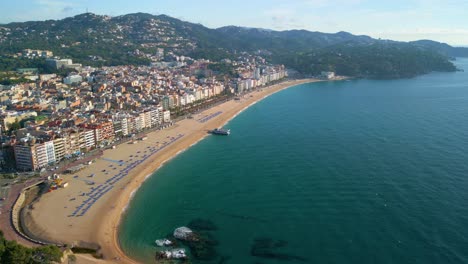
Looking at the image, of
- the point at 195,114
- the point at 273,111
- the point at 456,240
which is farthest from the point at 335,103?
the point at 456,240

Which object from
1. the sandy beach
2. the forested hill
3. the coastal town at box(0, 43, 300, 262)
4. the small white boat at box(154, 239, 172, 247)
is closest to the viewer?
the small white boat at box(154, 239, 172, 247)

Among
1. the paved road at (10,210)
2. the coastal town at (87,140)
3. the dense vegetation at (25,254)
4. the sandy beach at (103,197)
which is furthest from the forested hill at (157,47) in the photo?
the dense vegetation at (25,254)

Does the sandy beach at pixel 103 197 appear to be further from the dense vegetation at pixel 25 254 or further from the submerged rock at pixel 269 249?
the submerged rock at pixel 269 249

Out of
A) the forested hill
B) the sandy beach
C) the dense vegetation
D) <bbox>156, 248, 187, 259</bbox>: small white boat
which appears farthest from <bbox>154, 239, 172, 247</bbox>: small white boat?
the forested hill

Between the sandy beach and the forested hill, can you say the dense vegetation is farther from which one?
the forested hill

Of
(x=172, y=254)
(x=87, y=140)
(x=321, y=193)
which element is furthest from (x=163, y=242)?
(x=87, y=140)
